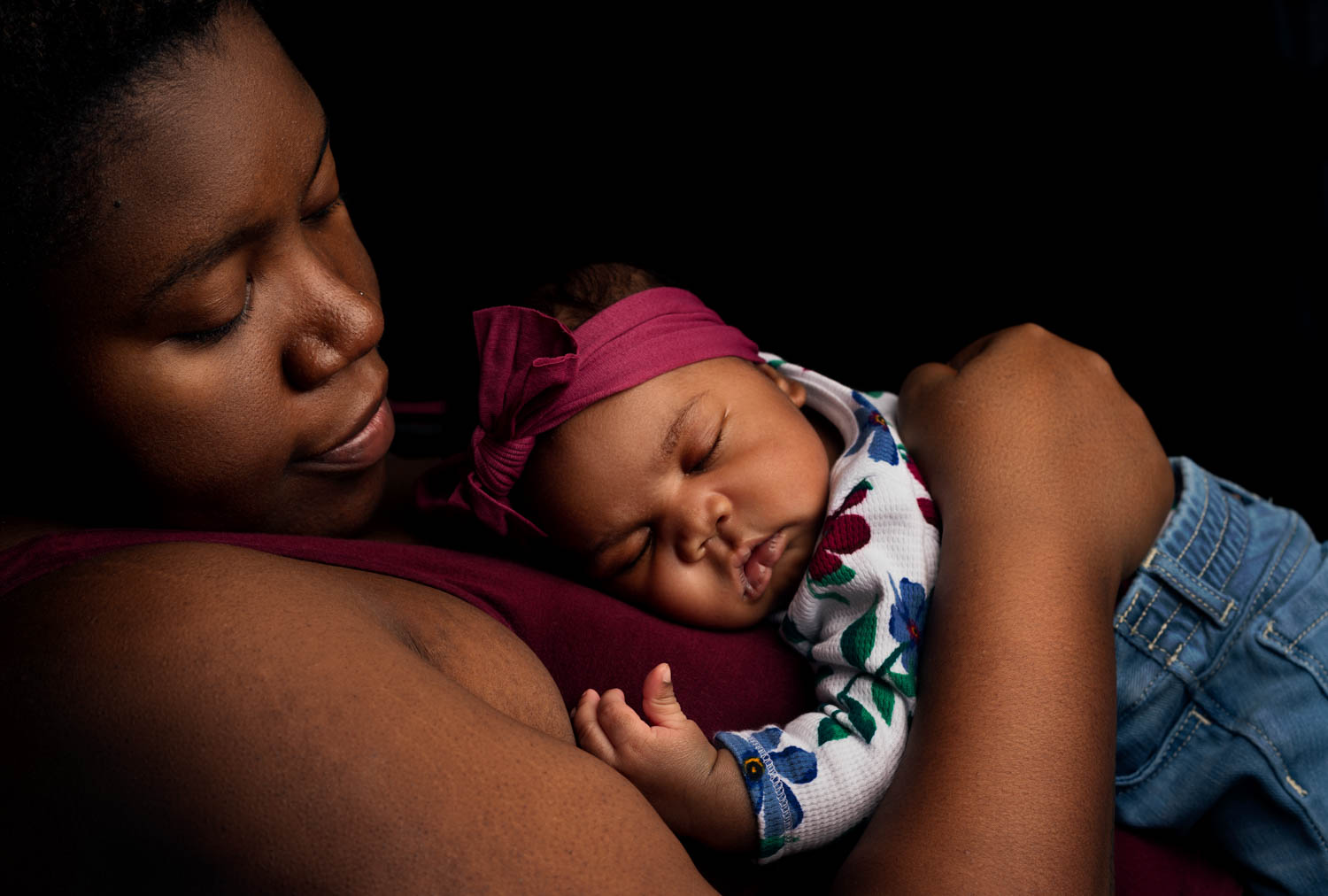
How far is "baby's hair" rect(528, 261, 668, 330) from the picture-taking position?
1.46 metres

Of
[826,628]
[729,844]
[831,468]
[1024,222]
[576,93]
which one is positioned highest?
[576,93]

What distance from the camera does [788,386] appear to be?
62.3 inches

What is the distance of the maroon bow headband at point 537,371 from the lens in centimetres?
135

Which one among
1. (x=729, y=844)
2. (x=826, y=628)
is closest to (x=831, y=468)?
(x=826, y=628)

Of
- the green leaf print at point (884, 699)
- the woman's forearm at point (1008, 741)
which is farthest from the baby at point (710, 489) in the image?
the woman's forearm at point (1008, 741)

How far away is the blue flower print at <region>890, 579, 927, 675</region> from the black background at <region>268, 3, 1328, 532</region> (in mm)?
999

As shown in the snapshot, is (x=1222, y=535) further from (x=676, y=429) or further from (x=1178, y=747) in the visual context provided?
(x=676, y=429)

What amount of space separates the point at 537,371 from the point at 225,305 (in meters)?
0.50

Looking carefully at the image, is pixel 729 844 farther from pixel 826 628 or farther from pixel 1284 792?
pixel 1284 792

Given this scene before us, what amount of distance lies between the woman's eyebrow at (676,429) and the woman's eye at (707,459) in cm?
4

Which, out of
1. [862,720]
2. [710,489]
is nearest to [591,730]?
[862,720]

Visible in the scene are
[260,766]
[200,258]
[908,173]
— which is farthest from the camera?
[908,173]

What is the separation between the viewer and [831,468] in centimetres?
143

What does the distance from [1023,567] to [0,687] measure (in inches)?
36.3
